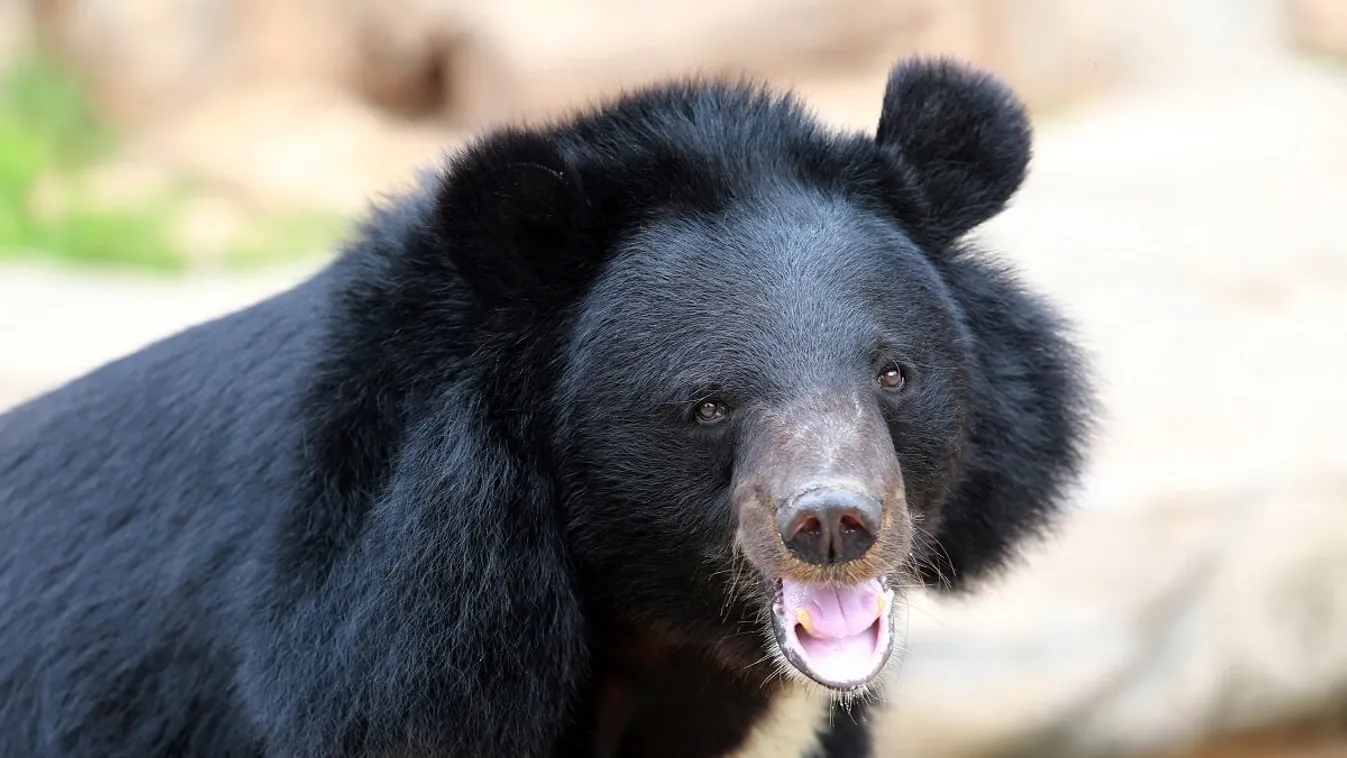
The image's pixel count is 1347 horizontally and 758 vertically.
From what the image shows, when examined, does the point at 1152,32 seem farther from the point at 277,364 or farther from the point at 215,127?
the point at 277,364

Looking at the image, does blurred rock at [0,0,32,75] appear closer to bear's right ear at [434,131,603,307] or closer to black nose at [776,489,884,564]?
bear's right ear at [434,131,603,307]

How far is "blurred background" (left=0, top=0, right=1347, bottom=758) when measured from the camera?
196 inches

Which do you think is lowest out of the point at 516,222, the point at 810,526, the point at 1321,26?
the point at 1321,26

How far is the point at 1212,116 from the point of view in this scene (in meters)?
8.41

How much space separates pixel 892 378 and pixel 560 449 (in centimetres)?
55

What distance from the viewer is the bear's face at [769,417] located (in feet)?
8.03

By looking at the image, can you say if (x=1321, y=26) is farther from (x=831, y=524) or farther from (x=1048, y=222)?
(x=831, y=524)

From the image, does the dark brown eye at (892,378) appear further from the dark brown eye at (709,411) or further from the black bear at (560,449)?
the dark brown eye at (709,411)

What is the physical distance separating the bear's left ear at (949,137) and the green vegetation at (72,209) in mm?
6409

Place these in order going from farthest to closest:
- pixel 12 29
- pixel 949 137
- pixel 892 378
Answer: pixel 12 29, pixel 949 137, pixel 892 378

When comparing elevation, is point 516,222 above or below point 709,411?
above

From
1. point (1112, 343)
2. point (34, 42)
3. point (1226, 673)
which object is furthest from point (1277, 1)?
point (34, 42)

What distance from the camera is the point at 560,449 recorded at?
2.72 m

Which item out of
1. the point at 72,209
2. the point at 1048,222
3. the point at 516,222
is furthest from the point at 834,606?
the point at 72,209
